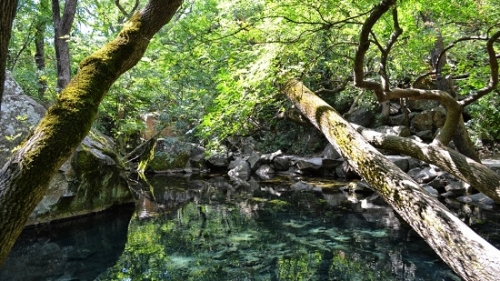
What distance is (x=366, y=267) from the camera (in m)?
4.66

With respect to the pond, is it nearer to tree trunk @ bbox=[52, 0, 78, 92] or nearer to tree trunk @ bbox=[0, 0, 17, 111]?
tree trunk @ bbox=[0, 0, 17, 111]

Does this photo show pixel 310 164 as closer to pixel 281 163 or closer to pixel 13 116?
pixel 281 163

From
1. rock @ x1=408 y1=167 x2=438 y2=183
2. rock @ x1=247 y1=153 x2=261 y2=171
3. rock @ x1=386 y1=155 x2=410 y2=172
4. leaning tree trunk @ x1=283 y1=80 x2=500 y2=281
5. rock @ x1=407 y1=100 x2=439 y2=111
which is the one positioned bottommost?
leaning tree trunk @ x1=283 y1=80 x2=500 y2=281

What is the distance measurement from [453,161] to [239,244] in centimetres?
341

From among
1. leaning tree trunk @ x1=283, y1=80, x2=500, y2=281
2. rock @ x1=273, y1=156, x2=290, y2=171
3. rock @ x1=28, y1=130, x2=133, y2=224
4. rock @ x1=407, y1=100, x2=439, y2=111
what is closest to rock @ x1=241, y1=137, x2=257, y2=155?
rock @ x1=273, y1=156, x2=290, y2=171

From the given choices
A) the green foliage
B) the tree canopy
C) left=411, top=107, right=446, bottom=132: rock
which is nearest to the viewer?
the tree canopy

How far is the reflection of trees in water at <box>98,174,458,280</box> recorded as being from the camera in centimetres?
454

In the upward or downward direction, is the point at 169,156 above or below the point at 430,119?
below

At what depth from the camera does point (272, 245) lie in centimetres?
554

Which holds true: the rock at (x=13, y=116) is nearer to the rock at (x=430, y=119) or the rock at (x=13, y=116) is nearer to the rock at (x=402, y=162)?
the rock at (x=402, y=162)

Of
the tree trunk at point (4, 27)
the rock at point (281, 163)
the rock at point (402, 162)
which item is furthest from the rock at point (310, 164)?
the tree trunk at point (4, 27)

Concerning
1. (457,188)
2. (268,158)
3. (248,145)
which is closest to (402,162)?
(457,188)

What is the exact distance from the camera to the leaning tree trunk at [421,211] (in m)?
2.64

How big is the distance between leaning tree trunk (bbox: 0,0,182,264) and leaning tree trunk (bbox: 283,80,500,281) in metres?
2.91
